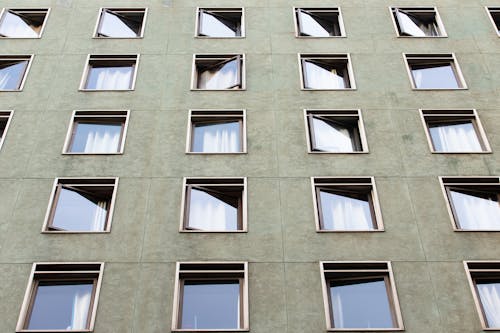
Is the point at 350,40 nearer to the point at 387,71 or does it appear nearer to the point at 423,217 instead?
the point at 387,71

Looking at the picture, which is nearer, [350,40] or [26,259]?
[26,259]

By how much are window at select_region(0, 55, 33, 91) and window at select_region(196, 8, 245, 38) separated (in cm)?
760

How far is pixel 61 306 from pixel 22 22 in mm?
15264

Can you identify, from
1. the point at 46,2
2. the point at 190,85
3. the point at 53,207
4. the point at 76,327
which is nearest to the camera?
the point at 76,327

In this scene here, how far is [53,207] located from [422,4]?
19.4 metres

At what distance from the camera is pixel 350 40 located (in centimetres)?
2495

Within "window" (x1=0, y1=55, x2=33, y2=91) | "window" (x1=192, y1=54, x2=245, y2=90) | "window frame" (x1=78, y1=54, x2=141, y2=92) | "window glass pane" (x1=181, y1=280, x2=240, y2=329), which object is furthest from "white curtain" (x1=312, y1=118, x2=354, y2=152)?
"window" (x1=0, y1=55, x2=33, y2=91)

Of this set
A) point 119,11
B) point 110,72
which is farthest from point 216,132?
point 119,11

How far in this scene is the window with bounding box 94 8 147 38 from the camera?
25500 mm

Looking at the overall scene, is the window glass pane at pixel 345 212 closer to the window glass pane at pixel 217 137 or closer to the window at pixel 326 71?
the window glass pane at pixel 217 137

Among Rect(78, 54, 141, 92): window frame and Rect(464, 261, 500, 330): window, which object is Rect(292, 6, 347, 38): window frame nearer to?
Rect(78, 54, 141, 92): window frame

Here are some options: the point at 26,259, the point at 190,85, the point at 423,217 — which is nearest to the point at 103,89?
the point at 190,85

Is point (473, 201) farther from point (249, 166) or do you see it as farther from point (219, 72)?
point (219, 72)

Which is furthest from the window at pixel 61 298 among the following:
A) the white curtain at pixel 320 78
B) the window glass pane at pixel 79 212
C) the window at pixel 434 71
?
the window at pixel 434 71
